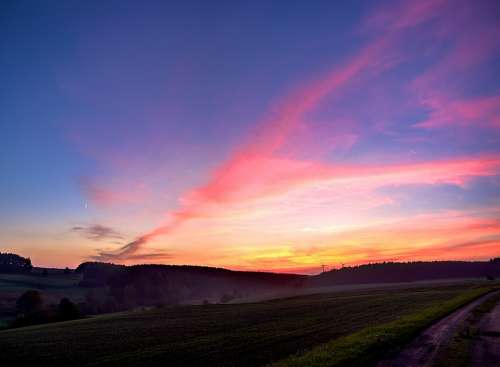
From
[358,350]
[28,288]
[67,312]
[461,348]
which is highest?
[28,288]

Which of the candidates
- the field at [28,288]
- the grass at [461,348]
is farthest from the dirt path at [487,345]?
the field at [28,288]

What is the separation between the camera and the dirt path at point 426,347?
1800 centimetres

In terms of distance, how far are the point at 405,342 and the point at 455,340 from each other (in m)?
2.71

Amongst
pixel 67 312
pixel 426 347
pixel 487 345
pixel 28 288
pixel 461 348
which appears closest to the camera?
pixel 461 348

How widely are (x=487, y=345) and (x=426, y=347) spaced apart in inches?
123

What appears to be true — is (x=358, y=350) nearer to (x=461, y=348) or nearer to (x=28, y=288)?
(x=461, y=348)

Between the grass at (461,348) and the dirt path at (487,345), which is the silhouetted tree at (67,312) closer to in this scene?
the grass at (461,348)

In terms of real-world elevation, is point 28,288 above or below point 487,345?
above

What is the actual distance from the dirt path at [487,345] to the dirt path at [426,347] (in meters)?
1.61

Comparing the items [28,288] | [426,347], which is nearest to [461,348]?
[426,347]

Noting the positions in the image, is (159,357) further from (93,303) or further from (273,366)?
(93,303)

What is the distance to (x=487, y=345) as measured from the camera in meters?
20.8

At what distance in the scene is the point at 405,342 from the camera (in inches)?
904

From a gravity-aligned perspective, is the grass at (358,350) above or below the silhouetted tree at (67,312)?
above
